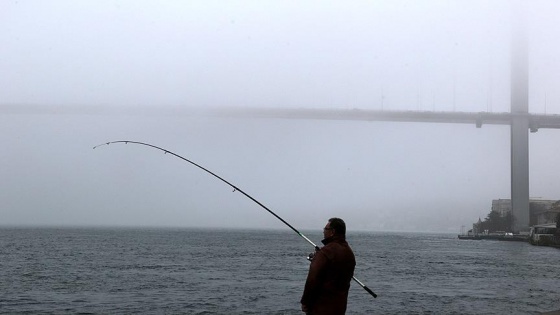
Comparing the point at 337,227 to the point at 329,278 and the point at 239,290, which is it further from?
the point at 239,290

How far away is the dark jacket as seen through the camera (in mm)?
4000

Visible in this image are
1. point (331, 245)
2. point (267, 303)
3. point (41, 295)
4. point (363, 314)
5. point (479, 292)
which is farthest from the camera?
point (479, 292)

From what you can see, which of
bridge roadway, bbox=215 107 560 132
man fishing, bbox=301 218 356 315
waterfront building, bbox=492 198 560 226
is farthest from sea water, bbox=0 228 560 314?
waterfront building, bbox=492 198 560 226

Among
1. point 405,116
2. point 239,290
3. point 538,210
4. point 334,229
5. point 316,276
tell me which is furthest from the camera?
point 538,210

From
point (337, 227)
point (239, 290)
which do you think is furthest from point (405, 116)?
point (337, 227)

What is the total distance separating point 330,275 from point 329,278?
0.06 ft

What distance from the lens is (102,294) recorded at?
15.1 meters

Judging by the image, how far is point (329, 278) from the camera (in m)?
4.06

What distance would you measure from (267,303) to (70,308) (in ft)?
12.1

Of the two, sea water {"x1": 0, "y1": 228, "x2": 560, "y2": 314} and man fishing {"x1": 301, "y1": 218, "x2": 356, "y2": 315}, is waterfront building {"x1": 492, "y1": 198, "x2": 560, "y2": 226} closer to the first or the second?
sea water {"x1": 0, "y1": 228, "x2": 560, "y2": 314}

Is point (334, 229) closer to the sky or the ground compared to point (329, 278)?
closer to the sky

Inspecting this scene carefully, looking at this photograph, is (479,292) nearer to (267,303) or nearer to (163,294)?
(267,303)

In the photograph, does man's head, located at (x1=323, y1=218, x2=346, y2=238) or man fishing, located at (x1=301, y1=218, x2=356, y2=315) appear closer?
man fishing, located at (x1=301, y1=218, x2=356, y2=315)

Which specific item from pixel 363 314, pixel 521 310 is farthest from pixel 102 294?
pixel 521 310
